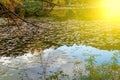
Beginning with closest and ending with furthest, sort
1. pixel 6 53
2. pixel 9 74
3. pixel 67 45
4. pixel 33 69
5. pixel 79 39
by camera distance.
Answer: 1. pixel 9 74
2. pixel 33 69
3. pixel 6 53
4. pixel 67 45
5. pixel 79 39

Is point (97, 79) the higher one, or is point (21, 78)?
point (97, 79)

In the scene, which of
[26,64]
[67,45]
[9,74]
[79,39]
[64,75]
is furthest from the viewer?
[79,39]

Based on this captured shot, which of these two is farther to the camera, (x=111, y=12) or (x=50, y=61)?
(x=111, y=12)

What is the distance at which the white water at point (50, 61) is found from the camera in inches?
408

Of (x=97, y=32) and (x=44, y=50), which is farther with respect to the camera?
(x=97, y=32)

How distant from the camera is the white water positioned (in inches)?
408

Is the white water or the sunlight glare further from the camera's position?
the sunlight glare

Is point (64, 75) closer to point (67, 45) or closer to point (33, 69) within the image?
point (33, 69)

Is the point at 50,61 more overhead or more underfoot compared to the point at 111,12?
more overhead

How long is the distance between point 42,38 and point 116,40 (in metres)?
5.14

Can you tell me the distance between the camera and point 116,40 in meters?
17.0

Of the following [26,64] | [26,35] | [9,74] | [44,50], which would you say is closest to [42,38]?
[26,35]

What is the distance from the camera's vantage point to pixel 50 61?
12.2m

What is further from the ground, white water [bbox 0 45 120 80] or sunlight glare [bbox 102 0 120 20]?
white water [bbox 0 45 120 80]
